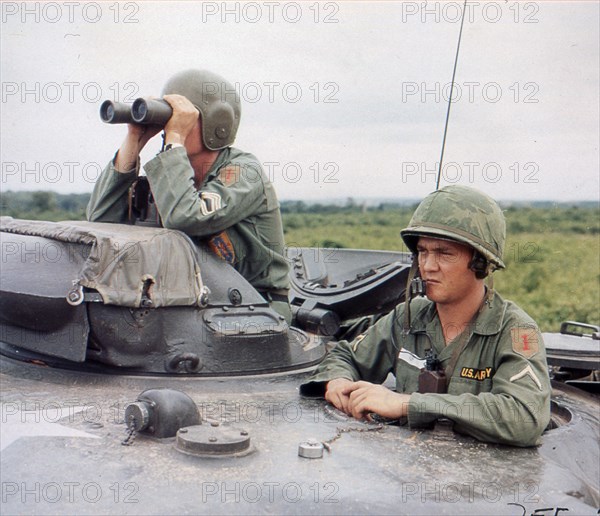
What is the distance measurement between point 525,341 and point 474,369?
23 cm

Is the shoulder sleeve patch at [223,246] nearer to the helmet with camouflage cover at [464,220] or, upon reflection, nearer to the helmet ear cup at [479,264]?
the helmet with camouflage cover at [464,220]

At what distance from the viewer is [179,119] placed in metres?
5.00

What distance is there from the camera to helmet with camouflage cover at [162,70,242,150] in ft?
16.9

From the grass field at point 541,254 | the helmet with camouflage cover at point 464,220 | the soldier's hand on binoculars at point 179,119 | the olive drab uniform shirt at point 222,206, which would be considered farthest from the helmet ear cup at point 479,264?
the grass field at point 541,254

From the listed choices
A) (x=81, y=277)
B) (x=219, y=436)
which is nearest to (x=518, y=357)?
(x=219, y=436)

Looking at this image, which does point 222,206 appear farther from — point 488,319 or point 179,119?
point 488,319

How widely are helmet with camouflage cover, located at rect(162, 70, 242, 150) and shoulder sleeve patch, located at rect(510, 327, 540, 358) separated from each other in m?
1.87

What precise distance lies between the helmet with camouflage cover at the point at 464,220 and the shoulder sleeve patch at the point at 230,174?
116 centimetres

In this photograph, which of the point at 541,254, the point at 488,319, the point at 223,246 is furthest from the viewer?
the point at 541,254

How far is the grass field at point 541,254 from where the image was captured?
1669cm

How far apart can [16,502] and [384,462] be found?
124cm

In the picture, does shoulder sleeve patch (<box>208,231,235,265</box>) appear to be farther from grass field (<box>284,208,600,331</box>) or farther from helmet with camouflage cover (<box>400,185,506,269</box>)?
grass field (<box>284,208,600,331</box>)

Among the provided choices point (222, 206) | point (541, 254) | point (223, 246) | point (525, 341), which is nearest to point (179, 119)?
point (222, 206)

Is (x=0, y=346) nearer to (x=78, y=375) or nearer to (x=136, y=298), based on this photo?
(x=78, y=375)
